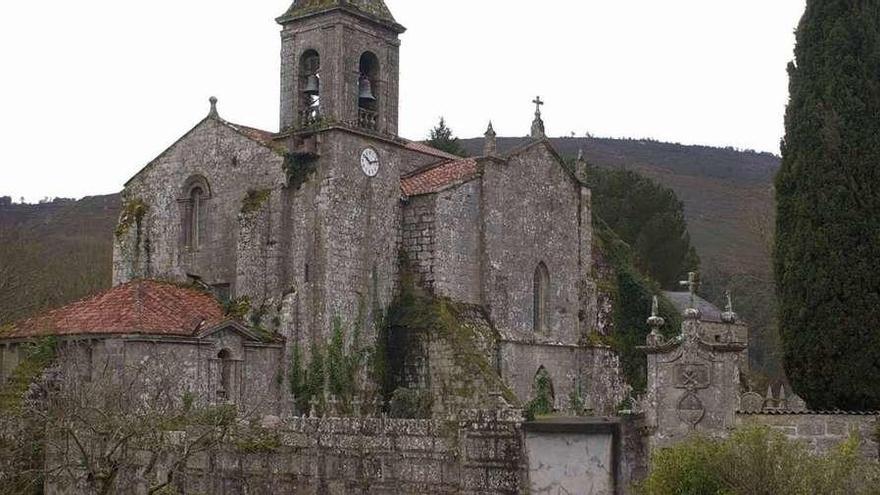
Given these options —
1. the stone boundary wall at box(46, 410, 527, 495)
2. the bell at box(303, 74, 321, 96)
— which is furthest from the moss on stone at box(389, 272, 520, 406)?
the stone boundary wall at box(46, 410, 527, 495)

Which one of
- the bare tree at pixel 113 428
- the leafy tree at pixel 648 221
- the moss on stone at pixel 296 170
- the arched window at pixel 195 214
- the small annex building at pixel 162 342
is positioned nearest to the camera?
the bare tree at pixel 113 428

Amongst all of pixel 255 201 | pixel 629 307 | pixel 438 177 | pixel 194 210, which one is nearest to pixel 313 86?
pixel 255 201

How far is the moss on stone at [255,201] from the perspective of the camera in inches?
1387

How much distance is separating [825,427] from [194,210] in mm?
21915

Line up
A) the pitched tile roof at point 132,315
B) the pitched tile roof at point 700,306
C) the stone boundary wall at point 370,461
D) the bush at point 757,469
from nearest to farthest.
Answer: the bush at point 757,469
the stone boundary wall at point 370,461
the pitched tile roof at point 132,315
the pitched tile roof at point 700,306

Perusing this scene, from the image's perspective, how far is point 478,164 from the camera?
125 feet

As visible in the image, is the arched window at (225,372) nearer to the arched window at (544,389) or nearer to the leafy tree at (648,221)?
the arched window at (544,389)

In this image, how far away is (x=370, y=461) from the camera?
78.3 feet

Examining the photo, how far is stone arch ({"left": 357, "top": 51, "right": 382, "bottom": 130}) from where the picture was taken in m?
36.1

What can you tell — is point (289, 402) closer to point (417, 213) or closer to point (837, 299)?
point (417, 213)

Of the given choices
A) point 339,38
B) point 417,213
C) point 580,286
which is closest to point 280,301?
point 417,213

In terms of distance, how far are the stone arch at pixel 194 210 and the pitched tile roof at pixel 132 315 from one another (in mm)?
3390

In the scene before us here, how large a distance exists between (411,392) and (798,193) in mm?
14503

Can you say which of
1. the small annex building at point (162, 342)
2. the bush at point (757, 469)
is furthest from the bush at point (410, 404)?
the bush at point (757, 469)
